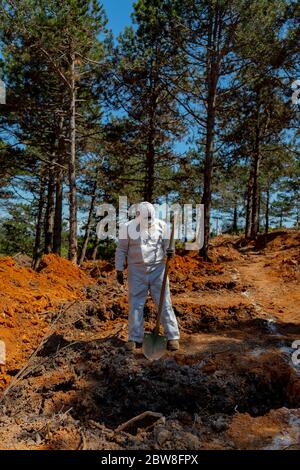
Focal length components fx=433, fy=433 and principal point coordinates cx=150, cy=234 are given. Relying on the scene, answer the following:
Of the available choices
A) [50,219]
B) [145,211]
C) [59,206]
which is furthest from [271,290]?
[50,219]

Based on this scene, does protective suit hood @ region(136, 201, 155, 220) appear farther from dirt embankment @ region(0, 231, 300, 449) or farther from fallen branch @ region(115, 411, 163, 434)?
fallen branch @ region(115, 411, 163, 434)

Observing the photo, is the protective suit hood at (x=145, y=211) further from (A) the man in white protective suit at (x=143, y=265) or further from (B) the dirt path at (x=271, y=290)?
(B) the dirt path at (x=271, y=290)

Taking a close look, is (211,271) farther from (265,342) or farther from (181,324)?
(265,342)

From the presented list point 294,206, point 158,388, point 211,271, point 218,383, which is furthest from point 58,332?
point 294,206

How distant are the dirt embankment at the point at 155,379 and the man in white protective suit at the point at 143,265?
340 mm

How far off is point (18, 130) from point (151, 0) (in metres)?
6.54

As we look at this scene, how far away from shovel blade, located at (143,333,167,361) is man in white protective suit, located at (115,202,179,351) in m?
0.49

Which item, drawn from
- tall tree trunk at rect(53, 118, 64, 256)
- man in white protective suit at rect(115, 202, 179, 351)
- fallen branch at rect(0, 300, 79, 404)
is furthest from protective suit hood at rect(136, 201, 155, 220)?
tall tree trunk at rect(53, 118, 64, 256)

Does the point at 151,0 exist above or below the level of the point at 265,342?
above

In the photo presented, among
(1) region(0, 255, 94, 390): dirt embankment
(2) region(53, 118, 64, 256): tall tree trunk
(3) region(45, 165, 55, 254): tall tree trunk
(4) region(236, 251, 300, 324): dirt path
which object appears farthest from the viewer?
(3) region(45, 165, 55, 254): tall tree trunk

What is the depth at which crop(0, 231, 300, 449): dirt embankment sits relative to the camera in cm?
371

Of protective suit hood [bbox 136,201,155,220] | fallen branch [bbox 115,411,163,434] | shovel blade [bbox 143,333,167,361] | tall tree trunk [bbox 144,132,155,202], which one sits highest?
tall tree trunk [bbox 144,132,155,202]

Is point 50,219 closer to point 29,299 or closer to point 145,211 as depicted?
point 29,299

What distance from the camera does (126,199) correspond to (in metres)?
24.0
